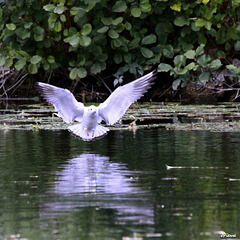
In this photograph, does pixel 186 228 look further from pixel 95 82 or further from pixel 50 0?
pixel 95 82

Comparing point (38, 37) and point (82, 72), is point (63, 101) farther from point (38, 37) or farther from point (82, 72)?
point (38, 37)

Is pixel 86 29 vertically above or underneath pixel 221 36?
above

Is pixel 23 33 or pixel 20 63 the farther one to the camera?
pixel 20 63

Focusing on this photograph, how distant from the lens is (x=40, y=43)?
1433cm

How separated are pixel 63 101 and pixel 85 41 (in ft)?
16.5

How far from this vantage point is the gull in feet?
28.3

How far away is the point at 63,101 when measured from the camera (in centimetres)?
878

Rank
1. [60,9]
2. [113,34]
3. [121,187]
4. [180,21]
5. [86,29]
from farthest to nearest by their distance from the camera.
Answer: [180,21] < [113,34] < [86,29] < [60,9] < [121,187]

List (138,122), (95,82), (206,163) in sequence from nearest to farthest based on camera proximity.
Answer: (206,163) → (138,122) → (95,82)

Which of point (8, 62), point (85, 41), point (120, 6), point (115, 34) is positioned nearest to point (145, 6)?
point (120, 6)

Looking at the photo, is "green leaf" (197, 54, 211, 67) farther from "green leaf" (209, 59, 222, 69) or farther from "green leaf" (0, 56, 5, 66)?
"green leaf" (0, 56, 5, 66)

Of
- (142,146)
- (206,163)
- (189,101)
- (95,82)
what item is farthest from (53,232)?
(95,82)

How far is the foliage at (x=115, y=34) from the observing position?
45.1 ft

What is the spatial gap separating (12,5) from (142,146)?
6.88 metres
